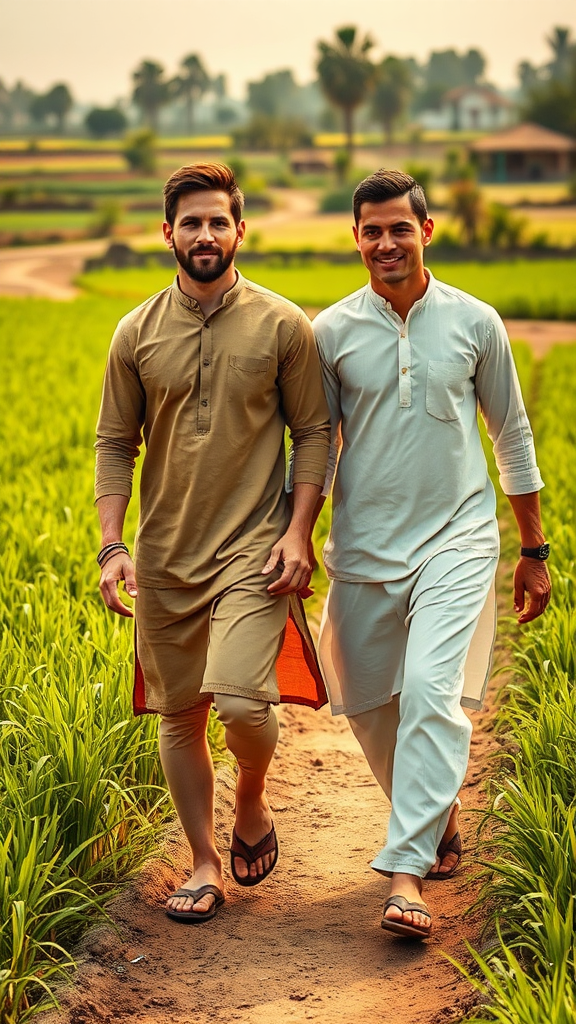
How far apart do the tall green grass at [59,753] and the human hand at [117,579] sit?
0.35 m

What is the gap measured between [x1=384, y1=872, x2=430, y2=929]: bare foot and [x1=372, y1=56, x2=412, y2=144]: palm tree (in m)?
105

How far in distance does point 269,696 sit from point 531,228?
176ft

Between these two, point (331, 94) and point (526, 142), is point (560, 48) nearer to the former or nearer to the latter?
point (331, 94)

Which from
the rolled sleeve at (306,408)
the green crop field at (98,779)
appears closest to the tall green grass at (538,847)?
the green crop field at (98,779)

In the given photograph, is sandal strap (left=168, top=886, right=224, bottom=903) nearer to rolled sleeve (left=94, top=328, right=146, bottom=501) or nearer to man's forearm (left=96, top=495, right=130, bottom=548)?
man's forearm (left=96, top=495, right=130, bottom=548)

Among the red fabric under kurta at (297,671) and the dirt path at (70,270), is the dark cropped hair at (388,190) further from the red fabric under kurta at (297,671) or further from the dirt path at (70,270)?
the dirt path at (70,270)

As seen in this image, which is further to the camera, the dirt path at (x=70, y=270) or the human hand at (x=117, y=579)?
the dirt path at (x=70, y=270)

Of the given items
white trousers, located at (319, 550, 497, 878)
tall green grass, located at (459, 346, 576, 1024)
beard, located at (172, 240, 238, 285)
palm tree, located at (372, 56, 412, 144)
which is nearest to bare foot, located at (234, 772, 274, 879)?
white trousers, located at (319, 550, 497, 878)

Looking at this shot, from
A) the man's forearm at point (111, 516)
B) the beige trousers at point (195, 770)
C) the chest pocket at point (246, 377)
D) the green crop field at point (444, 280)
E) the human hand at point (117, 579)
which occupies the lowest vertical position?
the green crop field at point (444, 280)

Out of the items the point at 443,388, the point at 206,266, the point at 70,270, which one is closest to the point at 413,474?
the point at 443,388

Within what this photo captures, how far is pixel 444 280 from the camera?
1204 inches

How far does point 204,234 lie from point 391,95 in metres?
108

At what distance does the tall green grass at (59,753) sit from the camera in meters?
2.75

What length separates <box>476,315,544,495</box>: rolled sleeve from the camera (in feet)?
11.1
